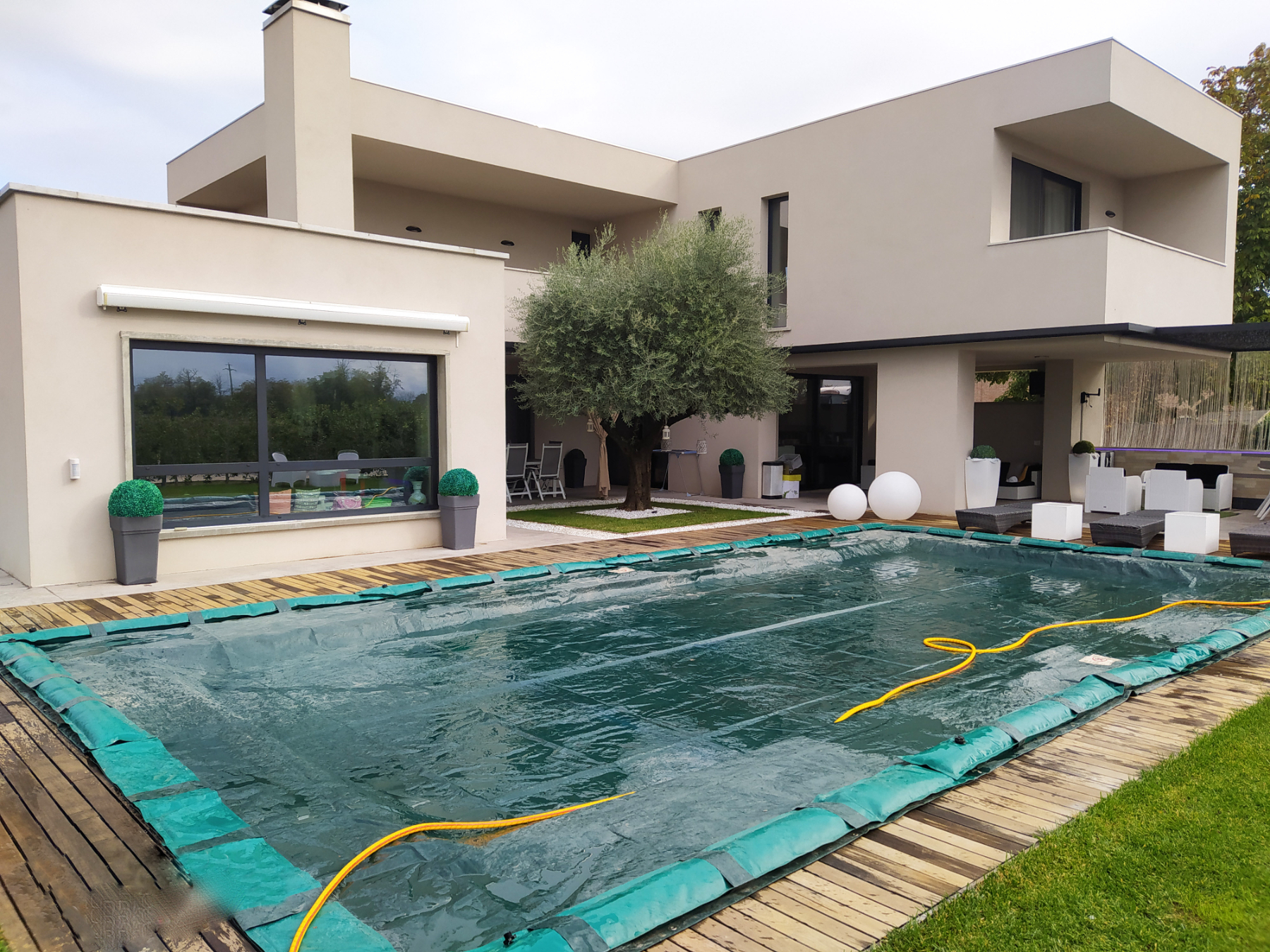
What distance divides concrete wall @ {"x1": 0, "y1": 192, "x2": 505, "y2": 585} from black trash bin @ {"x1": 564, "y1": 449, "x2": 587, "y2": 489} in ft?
27.4

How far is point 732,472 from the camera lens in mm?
15594

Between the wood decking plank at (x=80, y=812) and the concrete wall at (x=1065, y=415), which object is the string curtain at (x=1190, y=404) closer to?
the concrete wall at (x=1065, y=415)

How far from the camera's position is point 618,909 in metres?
2.35

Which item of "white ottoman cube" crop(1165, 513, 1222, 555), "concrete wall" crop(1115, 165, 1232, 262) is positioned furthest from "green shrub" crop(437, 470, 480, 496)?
"concrete wall" crop(1115, 165, 1232, 262)

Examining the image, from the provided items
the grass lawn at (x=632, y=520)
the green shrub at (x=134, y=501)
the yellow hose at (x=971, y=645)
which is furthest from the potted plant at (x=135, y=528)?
the yellow hose at (x=971, y=645)

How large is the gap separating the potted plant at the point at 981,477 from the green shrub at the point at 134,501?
10.7 metres

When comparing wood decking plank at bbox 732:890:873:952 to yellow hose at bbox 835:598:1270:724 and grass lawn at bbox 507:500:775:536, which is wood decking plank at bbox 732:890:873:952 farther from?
grass lawn at bbox 507:500:775:536

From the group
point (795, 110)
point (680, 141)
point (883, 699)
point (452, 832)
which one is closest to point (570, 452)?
point (883, 699)

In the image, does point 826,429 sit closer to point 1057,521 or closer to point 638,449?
point 638,449

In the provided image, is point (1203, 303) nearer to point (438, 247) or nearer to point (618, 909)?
point (438, 247)

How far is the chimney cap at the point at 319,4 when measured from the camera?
36.4ft

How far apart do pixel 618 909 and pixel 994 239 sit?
12311 mm

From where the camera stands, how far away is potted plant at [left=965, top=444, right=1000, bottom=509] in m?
12.9

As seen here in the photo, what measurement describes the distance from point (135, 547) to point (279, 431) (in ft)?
6.06
